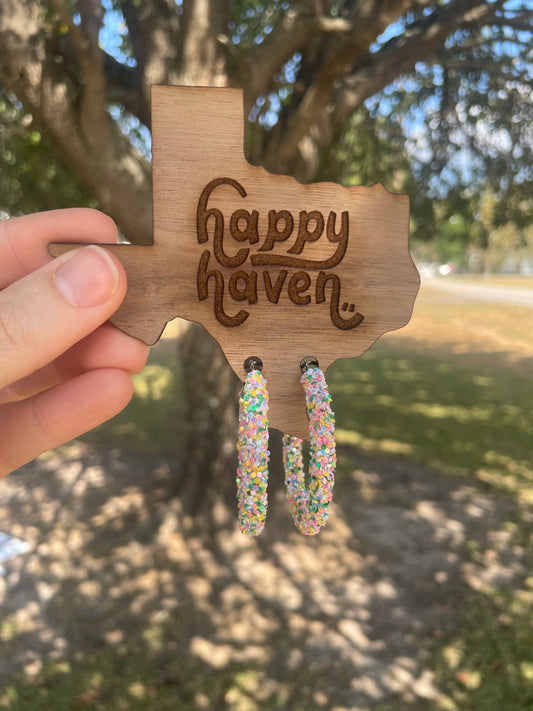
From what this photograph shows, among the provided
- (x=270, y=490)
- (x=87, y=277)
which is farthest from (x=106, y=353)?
(x=270, y=490)

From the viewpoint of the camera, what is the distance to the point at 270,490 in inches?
195

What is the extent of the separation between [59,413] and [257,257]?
67cm

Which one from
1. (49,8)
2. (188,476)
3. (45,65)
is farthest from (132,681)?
(49,8)

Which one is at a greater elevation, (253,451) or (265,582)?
(253,451)

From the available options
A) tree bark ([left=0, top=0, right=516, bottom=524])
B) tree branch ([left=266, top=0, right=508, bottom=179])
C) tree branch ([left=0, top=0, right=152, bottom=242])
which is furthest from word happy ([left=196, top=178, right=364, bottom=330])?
tree branch ([left=266, top=0, right=508, bottom=179])

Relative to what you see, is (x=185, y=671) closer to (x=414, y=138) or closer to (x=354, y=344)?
(x=354, y=344)

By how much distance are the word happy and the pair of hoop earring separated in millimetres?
156

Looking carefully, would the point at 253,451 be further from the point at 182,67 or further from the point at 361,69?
the point at 361,69

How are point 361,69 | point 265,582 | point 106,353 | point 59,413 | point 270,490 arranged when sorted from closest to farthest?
point 106,353
point 59,413
point 361,69
point 265,582
point 270,490

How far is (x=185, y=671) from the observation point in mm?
3283

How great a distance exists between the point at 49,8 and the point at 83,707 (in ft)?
12.7

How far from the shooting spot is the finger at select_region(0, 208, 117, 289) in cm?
126

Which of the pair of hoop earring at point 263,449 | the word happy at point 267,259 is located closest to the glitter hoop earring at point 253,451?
the pair of hoop earring at point 263,449

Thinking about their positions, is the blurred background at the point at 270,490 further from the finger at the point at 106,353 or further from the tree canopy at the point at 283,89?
the finger at the point at 106,353
